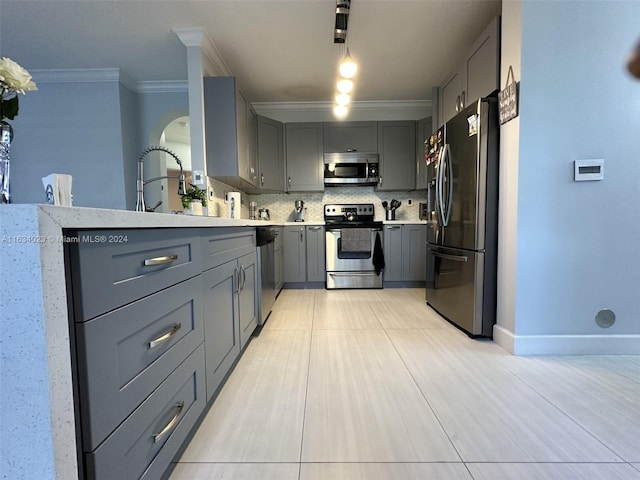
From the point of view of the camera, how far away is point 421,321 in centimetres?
245

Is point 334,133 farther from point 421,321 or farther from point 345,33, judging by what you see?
point 421,321

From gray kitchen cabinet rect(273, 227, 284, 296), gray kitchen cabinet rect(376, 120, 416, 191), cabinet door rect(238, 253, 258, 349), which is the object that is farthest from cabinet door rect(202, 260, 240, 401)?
gray kitchen cabinet rect(376, 120, 416, 191)

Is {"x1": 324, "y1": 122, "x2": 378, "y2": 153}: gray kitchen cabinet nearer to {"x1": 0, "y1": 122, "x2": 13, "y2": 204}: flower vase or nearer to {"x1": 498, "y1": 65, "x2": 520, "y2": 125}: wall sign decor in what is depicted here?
{"x1": 498, "y1": 65, "x2": 520, "y2": 125}: wall sign decor

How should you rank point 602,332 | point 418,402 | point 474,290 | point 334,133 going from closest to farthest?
point 418,402 → point 602,332 → point 474,290 → point 334,133

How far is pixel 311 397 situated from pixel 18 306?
1200mm

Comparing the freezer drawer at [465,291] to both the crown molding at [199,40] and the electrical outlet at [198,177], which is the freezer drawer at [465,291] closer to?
the electrical outlet at [198,177]

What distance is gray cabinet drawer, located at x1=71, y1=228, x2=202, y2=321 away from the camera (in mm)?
563

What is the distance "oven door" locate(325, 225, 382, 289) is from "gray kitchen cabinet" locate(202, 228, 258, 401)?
186 cm

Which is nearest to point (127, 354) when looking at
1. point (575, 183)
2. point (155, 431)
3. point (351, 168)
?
point (155, 431)

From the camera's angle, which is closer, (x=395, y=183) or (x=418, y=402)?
(x=418, y=402)

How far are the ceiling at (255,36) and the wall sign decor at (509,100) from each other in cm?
82

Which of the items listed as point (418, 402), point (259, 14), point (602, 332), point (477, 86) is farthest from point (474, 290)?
point (259, 14)

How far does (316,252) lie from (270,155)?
1449 millimetres

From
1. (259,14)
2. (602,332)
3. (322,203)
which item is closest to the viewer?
(602,332)
